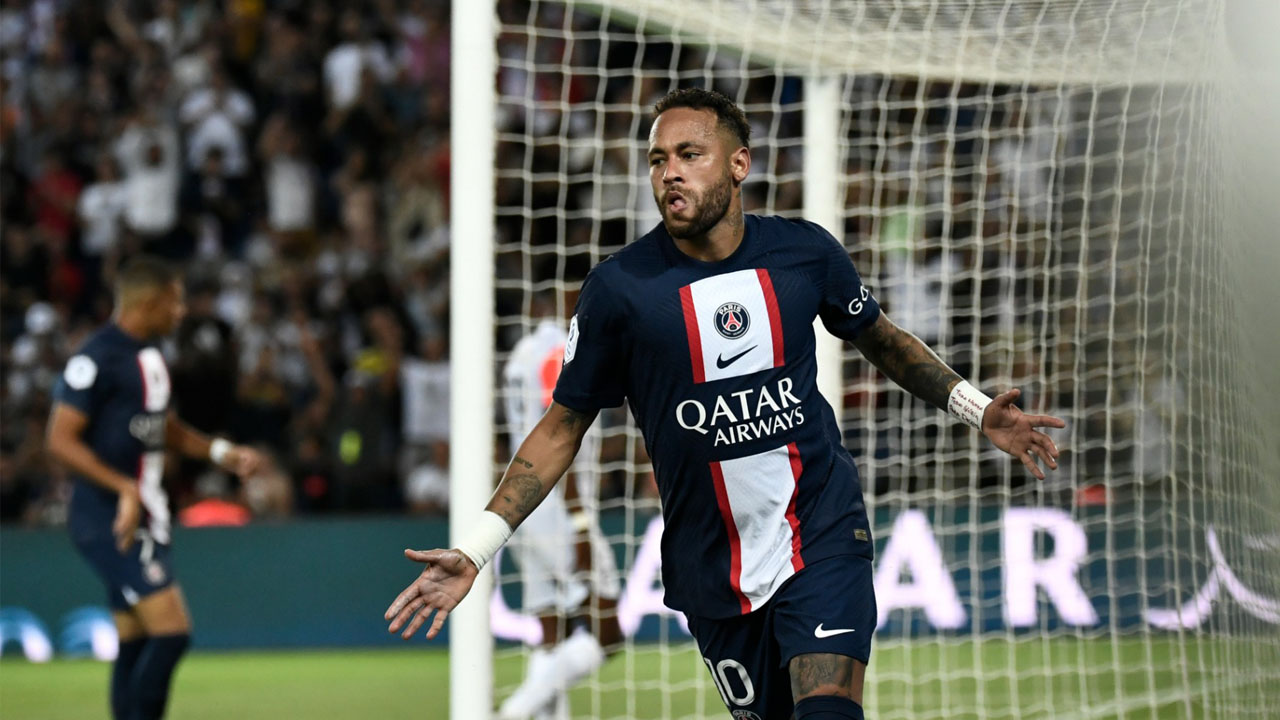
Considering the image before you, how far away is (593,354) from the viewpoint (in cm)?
426

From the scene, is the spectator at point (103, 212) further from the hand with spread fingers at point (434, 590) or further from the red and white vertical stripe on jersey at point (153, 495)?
the hand with spread fingers at point (434, 590)

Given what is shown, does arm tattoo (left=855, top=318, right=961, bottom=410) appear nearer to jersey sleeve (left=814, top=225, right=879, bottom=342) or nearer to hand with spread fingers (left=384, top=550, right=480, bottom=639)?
jersey sleeve (left=814, top=225, right=879, bottom=342)

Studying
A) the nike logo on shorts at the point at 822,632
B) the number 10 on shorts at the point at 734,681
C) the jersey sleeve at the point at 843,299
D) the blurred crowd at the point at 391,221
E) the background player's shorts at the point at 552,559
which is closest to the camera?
the nike logo on shorts at the point at 822,632

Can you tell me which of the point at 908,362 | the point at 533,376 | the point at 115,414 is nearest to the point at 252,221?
the point at 115,414

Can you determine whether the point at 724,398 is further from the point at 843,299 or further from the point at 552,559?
the point at 552,559

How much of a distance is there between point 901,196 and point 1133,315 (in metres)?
2.23

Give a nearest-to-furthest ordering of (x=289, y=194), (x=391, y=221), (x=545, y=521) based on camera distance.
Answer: (x=545, y=521)
(x=391, y=221)
(x=289, y=194)

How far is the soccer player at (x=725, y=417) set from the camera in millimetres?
4207

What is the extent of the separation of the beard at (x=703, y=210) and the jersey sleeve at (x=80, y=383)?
425 centimetres

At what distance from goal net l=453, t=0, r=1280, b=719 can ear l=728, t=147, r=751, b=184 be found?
1.24 metres

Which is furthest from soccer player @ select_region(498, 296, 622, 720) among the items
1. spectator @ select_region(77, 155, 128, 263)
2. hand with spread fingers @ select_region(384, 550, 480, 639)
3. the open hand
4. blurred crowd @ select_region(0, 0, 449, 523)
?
spectator @ select_region(77, 155, 128, 263)

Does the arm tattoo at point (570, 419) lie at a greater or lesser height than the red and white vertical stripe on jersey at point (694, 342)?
lesser

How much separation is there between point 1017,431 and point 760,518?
0.71 metres

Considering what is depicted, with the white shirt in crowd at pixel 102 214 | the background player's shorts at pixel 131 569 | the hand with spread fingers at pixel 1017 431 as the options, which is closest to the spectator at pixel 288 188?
the white shirt in crowd at pixel 102 214
